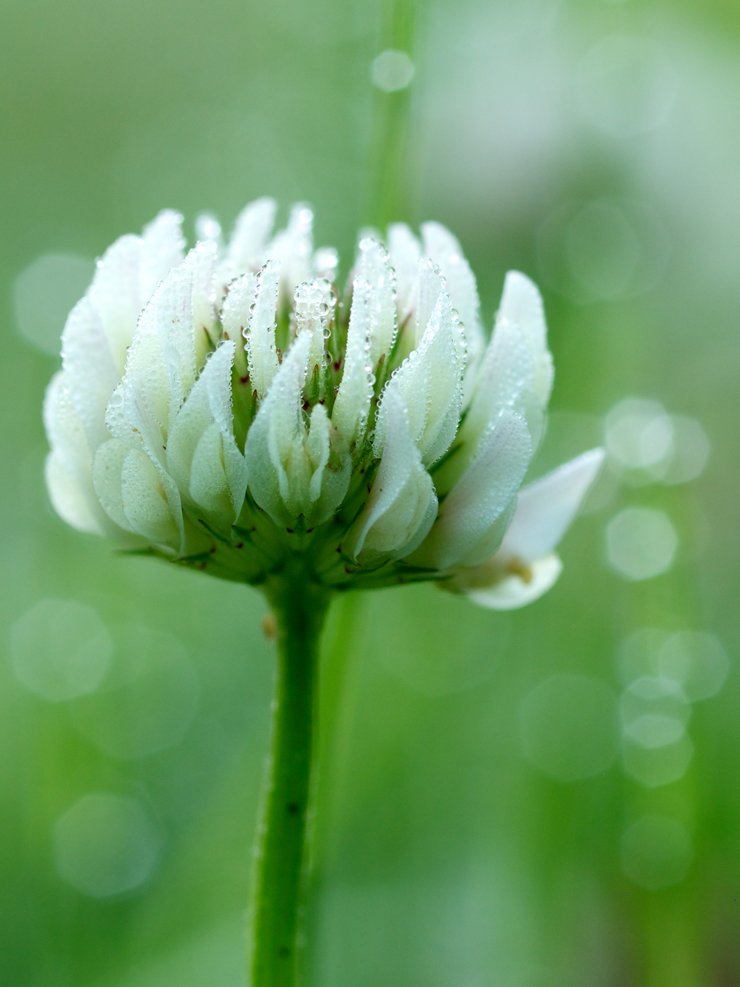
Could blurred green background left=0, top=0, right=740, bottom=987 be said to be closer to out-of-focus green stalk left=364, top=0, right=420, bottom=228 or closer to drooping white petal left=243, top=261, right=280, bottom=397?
out-of-focus green stalk left=364, top=0, right=420, bottom=228

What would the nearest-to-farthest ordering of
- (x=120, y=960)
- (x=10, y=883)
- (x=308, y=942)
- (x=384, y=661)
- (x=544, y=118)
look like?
(x=308, y=942) < (x=120, y=960) < (x=10, y=883) < (x=384, y=661) < (x=544, y=118)

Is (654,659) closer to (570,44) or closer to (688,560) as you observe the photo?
(688,560)

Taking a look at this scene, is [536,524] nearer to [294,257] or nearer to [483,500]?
[483,500]

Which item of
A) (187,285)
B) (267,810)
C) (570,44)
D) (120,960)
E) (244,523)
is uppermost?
(570,44)

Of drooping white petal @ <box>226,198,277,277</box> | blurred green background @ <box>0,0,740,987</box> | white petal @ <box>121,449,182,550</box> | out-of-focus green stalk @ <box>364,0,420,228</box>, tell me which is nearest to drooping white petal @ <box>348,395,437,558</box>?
white petal @ <box>121,449,182,550</box>

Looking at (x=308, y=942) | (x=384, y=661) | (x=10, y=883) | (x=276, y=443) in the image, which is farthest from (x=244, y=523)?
(x=384, y=661)

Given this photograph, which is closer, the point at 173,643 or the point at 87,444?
the point at 87,444
